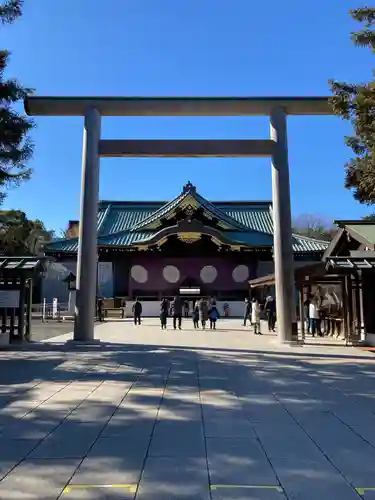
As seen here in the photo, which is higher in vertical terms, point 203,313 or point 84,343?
point 203,313

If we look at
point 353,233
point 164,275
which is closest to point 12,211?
point 164,275

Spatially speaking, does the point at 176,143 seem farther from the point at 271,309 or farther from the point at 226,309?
the point at 226,309

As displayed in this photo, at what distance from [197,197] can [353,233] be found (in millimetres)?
16718

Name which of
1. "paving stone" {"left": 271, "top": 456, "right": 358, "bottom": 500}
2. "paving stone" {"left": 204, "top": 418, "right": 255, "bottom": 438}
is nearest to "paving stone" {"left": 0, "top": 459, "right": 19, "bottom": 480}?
"paving stone" {"left": 204, "top": 418, "right": 255, "bottom": 438}

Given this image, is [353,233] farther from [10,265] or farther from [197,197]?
[197,197]

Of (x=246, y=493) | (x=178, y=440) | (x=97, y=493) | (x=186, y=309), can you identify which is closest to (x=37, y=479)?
(x=97, y=493)

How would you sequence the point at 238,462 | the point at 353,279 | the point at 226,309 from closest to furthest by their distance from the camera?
the point at 238,462
the point at 353,279
the point at 226,309

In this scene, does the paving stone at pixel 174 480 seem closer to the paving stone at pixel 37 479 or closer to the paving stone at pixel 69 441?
the paving stone at pixel 37 479

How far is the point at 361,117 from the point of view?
9.54m

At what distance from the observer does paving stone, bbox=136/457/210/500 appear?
123 inches

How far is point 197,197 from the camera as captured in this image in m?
31.2

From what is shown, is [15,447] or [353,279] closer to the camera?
[15,447]

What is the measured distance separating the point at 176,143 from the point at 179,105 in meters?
1.16

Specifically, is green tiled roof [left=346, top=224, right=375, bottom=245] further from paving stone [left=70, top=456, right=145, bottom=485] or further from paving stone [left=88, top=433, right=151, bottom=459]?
paving stone [left=70, top=456, right=145, bottom=485]
